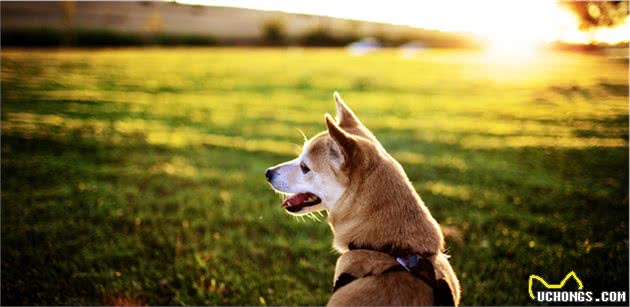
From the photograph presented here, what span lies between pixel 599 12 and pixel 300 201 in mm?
9747

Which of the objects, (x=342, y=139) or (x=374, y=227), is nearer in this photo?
(x=374, y=227)

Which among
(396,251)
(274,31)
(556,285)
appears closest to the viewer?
(396,251)

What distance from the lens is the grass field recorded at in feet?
16.8

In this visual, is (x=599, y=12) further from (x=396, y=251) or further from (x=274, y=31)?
(x=274, y=31)

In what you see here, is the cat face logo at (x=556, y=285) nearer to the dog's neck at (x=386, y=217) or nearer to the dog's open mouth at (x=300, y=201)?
the dog's neck at (x=386, y=217)

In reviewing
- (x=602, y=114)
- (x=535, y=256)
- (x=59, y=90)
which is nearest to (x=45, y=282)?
(x=535, y=256)

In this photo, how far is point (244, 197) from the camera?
810 cm

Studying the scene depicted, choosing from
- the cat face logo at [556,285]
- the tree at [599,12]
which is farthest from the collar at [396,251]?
the tree at [599,12]

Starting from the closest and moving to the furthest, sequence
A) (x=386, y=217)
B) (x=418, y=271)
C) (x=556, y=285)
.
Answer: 1. (x=418, y=271)
2. (x=386, y=217)
3. (x=556, y=285)

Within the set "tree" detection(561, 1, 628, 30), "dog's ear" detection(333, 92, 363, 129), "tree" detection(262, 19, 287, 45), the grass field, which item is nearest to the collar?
"dog's ear" detection(333, 92, 363, 129)

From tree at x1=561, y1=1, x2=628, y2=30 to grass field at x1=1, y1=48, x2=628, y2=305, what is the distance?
355 centimetres

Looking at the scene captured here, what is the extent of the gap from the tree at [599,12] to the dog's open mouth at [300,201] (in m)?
8.86

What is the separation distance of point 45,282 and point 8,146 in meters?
7.86

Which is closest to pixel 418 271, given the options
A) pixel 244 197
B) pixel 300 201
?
pixel 300 201
